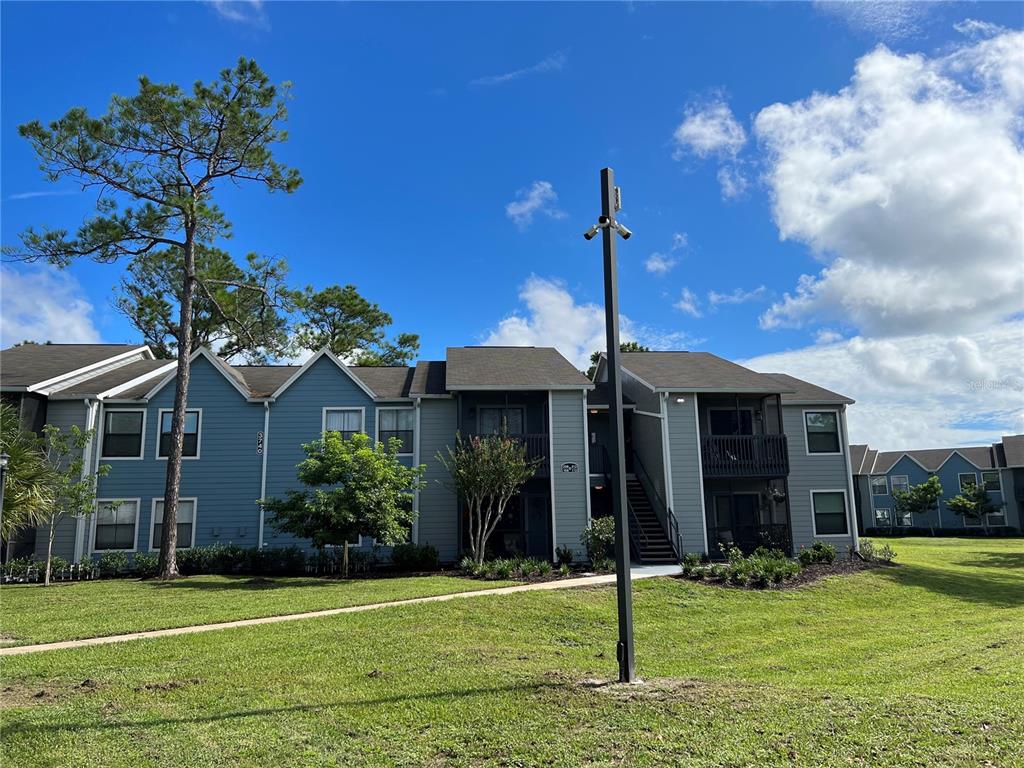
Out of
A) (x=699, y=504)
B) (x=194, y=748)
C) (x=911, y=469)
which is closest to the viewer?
(x=194, y=748)

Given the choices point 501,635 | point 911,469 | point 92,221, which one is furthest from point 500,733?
point 911,469

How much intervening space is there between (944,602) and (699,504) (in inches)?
278

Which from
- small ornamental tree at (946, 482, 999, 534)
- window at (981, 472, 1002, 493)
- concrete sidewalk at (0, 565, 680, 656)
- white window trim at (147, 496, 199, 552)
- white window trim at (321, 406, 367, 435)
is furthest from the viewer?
window at (981, 472, 1002, 493)

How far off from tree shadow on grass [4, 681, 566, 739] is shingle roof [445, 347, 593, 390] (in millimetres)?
14266

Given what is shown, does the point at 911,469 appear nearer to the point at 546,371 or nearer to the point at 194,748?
the point at 546,371

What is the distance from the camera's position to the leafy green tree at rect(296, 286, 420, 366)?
34.8 metres

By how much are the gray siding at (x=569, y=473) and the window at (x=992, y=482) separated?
4046cm

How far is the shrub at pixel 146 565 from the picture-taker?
1884cm

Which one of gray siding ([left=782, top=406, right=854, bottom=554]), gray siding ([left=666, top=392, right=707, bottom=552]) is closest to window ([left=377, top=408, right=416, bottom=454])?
gray siding ([left=666, top=392, right=707, bottom=552])

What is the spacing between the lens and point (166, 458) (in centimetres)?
2081

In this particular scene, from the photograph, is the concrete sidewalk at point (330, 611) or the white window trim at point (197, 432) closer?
the concrete sidewalk at point (330, 611)

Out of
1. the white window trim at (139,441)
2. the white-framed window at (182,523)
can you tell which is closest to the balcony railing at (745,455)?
the white-framed window at (182,523)

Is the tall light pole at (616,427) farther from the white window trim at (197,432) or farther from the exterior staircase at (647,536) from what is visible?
the white window trim at (197,432)

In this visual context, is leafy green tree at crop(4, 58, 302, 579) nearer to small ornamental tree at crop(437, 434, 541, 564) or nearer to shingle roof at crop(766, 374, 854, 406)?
small ornamental tree at crop(437, 434, 541, 564)
